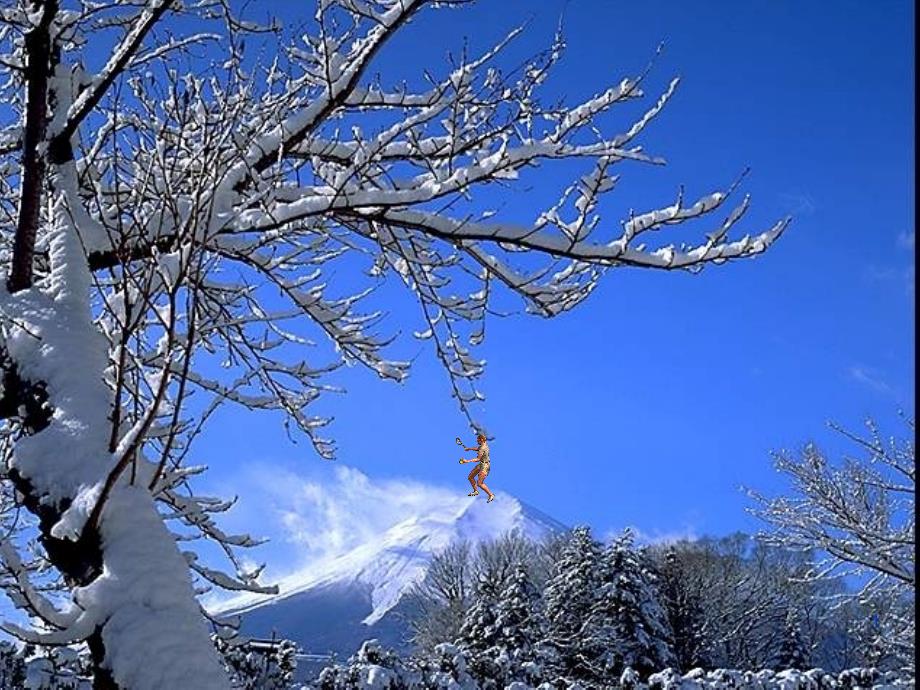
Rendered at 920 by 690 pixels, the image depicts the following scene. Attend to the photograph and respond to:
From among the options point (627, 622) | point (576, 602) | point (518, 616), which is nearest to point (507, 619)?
point (518, 616)

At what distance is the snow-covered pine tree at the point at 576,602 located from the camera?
23.6 m

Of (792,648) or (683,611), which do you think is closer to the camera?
(683,611)

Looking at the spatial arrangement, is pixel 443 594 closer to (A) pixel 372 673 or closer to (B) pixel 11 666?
(A) pixel 372 673

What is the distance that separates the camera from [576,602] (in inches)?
986

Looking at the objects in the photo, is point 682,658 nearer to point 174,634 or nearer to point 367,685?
point 367,685

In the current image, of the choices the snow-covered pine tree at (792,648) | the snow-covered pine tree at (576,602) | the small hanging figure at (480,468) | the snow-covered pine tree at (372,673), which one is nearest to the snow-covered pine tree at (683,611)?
the snow-covered pine tree at (792,648)

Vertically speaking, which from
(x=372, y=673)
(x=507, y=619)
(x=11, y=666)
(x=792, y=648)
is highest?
(x=792, y=648)

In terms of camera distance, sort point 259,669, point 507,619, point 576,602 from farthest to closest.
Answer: point 576,602 → point 507,619 → point 259,669

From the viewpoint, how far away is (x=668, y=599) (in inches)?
1128

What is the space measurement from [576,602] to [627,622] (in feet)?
5.18

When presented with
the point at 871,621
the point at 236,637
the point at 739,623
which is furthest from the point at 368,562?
the point at 236,637

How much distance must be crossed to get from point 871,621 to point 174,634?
1253 cm

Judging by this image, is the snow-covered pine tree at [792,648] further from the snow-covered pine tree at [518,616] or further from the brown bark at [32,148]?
the brown bark at [32,148]

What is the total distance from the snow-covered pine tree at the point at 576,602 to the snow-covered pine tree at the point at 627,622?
31cm
